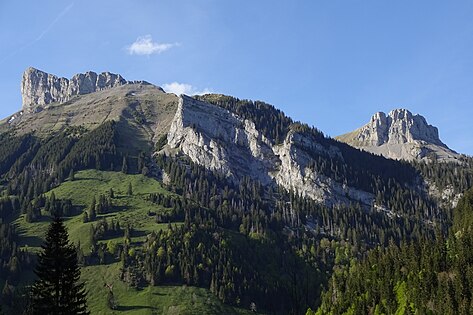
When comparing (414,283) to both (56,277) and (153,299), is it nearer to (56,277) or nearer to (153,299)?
(153,299)

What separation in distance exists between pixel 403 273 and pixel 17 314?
366 ft

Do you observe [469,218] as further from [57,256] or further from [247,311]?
[57,256]

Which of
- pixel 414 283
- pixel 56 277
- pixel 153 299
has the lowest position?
pixel 153 299

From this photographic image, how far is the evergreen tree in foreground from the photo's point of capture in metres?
52.8

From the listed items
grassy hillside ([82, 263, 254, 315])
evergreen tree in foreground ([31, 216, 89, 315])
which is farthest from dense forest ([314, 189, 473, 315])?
evergreen tree in foreground ([31, 216, 89, 315])

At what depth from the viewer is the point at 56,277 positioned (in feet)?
176

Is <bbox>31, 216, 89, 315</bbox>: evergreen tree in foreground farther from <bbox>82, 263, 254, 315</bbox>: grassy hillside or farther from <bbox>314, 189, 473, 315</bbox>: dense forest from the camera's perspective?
<bbox>82, 263, 254, 315</bbox>: grassy hillside

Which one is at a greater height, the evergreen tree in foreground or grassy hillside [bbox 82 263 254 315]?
the evergreen tree in foreground

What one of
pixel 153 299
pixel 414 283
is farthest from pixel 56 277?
pixel 153 299

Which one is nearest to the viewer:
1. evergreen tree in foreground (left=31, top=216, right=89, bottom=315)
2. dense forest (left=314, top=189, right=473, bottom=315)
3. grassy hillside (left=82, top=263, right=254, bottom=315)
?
evergreen tree in foreground (left=31, top=216, right=89, bottom=315)

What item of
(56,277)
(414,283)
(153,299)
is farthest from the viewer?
(153,299)

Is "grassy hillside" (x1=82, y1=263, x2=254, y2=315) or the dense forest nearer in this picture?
the dense forest

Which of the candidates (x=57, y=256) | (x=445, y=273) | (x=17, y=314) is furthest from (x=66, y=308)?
(x=445, y=273)

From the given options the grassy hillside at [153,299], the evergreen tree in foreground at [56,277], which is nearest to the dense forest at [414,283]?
the grassy hillside at [153,299]
